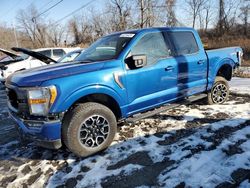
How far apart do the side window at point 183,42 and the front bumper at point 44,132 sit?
2.65 m

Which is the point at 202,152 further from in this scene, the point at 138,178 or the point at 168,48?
the point at 168,48

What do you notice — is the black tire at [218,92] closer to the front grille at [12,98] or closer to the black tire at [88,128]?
the black tire at [88,128]

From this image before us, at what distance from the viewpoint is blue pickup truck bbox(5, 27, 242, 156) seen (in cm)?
357

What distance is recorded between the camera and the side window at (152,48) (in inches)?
174

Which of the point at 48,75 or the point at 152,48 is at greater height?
the point at 152,48

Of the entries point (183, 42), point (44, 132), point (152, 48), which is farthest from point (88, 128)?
point (183, 42)

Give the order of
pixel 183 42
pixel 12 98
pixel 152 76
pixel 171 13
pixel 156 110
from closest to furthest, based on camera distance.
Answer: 1. pixel 12 98
2. pixel 152 76
3. pixel 156 110
4. pixel 183 42
5. pixel 171 13

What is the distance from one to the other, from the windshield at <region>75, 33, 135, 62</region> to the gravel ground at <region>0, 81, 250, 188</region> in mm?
1398

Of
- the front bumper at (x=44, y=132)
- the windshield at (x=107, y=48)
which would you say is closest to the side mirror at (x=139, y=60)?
the windshield at (x=107, y=48)

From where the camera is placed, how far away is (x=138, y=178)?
130 inches

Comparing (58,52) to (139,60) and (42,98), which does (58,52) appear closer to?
(139,60)

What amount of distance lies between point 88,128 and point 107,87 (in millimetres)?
656

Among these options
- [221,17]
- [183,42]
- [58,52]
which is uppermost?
[221,17]

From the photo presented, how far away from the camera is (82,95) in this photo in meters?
3.73
